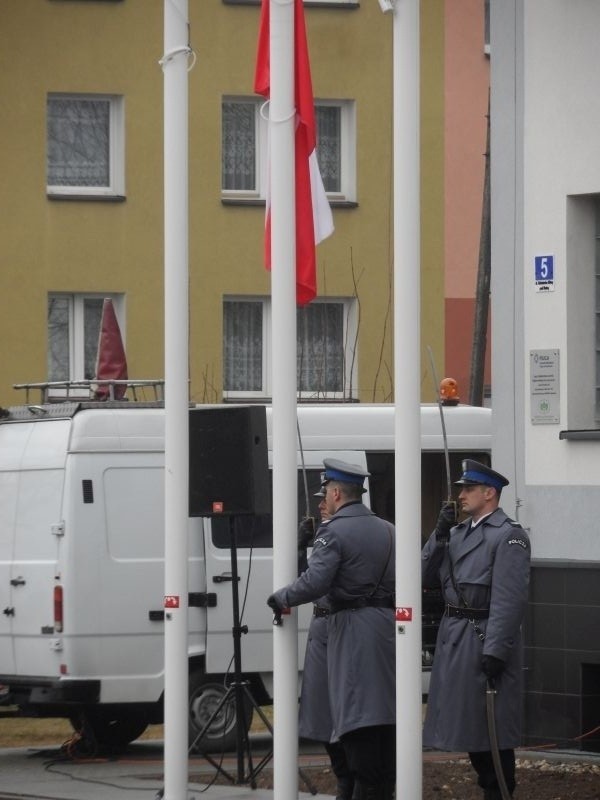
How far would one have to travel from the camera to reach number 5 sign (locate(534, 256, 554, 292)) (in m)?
12.6

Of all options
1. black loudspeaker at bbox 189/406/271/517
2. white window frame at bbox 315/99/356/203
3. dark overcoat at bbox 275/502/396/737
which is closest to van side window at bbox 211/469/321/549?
black loudspeaker at bbox 189/406/271/517

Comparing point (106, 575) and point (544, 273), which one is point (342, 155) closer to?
point (106, 575)

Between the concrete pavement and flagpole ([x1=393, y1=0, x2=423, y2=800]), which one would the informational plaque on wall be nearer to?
the concrete pavement

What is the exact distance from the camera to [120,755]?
585 inches

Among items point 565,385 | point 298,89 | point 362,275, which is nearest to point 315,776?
point 565,385

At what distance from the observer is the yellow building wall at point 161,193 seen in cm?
2583

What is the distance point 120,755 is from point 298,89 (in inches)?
265

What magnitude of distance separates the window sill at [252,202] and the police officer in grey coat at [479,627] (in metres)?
16.8

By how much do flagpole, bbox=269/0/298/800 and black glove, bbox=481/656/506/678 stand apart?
3.23ft

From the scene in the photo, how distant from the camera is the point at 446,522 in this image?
9898mm

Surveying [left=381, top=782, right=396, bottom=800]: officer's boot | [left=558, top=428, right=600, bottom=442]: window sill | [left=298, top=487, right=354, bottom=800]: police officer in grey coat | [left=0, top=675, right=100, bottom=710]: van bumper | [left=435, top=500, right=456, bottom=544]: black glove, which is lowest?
[left=0, top=675, right=100, bottom=710]: van bumper

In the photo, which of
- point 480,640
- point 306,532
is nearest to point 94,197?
point 306,532

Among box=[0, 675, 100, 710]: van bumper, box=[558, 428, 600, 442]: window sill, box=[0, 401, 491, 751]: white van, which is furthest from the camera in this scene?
box=[0, 401, 491, 751]: white van

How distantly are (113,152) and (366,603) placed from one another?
17.0 metres
